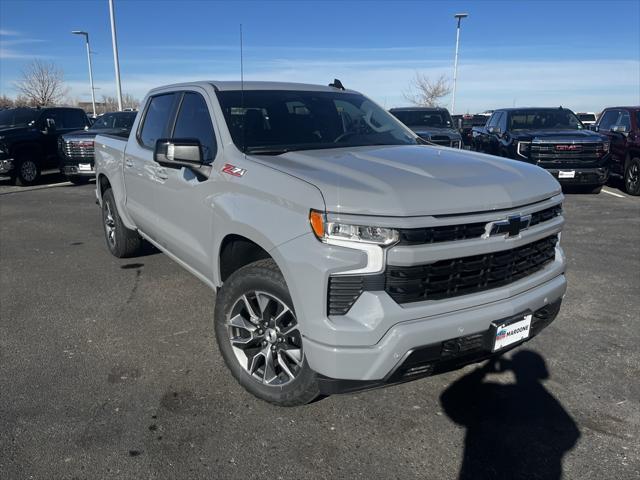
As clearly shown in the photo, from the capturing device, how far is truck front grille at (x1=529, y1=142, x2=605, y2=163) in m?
10.2

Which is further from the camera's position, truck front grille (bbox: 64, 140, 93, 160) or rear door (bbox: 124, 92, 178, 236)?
truck front grille (bbox: 64, 140, 93, 160)

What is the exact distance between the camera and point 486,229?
262cm

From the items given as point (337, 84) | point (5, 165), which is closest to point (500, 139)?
point (337, 84)

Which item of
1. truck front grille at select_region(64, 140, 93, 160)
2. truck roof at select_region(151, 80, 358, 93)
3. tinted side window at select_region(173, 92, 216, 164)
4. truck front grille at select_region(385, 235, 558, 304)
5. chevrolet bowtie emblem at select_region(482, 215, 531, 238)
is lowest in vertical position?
truck front grille at select_region(64, 140, 93, 160)

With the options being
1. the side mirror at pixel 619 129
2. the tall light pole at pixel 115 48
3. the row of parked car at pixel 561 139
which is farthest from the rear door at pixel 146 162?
the tall light pole at pixel 115 48

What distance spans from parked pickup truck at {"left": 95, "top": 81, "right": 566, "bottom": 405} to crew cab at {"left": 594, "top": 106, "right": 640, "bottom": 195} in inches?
361

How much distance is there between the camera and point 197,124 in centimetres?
387

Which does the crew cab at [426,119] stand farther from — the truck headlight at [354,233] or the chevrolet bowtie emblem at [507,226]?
the truck headlight at [354,233]

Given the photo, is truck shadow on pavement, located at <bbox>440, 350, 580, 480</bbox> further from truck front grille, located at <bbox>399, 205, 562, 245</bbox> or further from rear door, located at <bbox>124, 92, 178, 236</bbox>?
rear door, located at <bbox>124, 92, 178, 236</bbox>

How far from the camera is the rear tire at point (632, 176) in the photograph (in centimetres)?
1081

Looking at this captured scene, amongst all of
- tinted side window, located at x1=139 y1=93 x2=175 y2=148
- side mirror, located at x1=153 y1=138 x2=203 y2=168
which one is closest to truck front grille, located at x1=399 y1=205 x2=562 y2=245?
side mirror, located at x1=153 y1=138 x2=203 y2=168

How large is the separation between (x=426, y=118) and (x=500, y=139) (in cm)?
212

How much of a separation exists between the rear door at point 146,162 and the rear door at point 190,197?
0.18 m

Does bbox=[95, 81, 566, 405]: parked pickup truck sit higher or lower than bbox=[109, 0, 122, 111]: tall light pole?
lower
